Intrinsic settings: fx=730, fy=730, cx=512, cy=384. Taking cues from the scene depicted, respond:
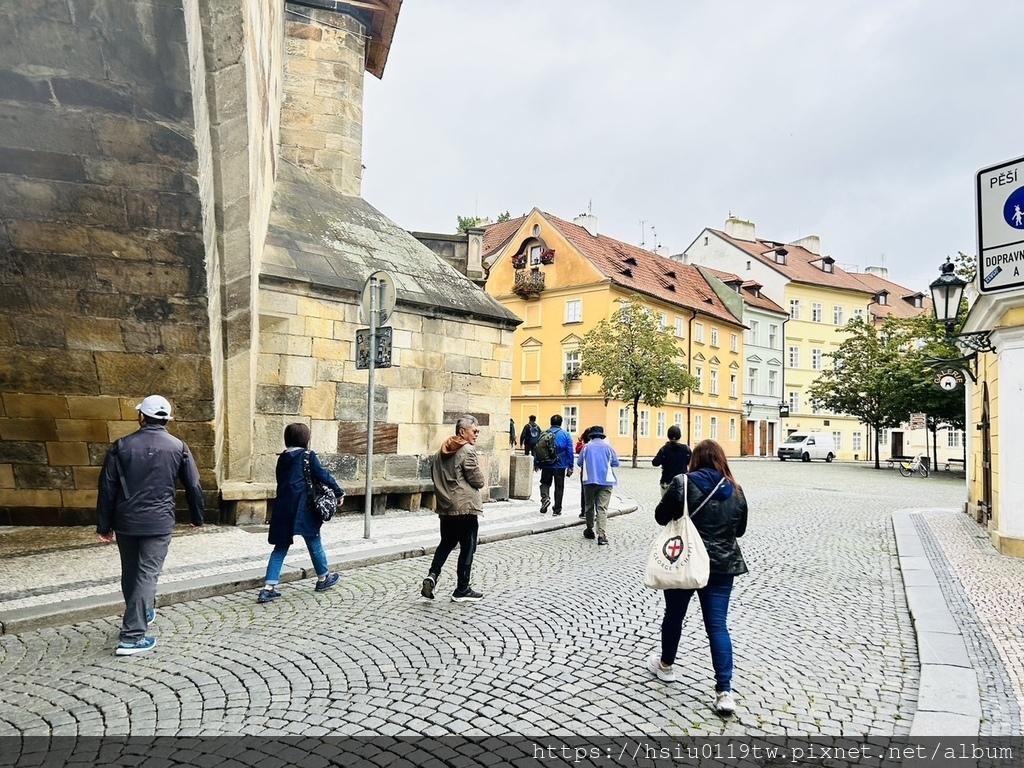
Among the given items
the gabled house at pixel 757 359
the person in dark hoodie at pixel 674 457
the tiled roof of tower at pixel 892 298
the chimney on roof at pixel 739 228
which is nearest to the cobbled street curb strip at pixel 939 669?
the person in dark hoodie at pixel 674 457

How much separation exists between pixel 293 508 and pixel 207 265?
2.50 metres

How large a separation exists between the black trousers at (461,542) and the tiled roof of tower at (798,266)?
48.4 metres

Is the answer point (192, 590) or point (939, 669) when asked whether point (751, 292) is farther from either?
point (192, 590)

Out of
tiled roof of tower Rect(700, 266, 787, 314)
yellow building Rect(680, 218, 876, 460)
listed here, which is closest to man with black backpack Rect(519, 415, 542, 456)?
tiled roof of tower Rect(700, 266, 787, 314)

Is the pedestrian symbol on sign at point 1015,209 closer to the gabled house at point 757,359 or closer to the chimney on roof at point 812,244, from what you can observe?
the gabled house at point 757,359

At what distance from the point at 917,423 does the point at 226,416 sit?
4449 cm

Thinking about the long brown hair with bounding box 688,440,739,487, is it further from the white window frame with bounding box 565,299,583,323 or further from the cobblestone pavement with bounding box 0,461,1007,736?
the white window frame with bounding box 565,299,583,323

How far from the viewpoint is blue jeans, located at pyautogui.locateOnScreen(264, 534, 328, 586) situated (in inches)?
239

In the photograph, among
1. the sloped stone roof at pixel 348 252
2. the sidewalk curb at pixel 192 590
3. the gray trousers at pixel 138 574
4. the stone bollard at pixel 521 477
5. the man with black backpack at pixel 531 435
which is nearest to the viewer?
the gray trousers at pixel 138 574

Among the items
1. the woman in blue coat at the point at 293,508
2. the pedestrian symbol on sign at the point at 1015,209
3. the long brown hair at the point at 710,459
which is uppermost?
the pedestrian symbol on sign at the point at 1015,209

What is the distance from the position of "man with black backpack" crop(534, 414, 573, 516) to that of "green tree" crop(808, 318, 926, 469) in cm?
2328

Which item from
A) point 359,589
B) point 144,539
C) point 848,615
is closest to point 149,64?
point 144,539

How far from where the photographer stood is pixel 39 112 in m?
5.38

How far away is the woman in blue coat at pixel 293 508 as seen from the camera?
611 cm
